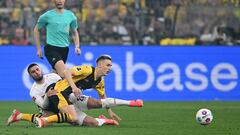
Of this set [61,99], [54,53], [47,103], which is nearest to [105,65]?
[61,99]

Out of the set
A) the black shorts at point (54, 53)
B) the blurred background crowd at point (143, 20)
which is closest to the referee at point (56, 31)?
the black shorts at point (54, 53)

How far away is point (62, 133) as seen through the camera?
1160 cm

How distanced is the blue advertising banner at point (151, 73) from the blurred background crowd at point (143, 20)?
0.76 meters

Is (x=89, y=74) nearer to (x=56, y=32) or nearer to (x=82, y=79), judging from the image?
(x=82, y=79)

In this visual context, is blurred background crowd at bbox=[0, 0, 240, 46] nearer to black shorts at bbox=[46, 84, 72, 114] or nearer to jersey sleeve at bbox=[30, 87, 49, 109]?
jersey sleeve at bbox=[30, 87, 49, 109]

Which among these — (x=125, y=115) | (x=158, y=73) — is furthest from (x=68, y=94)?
(x=158, y=73)

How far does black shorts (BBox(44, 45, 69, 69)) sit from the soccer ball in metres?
3.28

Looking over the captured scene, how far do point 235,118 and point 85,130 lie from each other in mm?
4224

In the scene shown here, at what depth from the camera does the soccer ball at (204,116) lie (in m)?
13.0

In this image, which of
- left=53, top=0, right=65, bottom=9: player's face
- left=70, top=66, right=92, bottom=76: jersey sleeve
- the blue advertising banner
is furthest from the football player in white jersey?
the blue advertising banner

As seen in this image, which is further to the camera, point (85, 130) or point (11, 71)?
point (11, 71)

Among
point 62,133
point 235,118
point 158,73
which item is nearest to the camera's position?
point 62,133

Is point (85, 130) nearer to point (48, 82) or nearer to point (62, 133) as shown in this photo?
point (62, 133)

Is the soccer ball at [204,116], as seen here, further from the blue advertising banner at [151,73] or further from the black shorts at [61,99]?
A: the blue advertising banner at [151,73]
